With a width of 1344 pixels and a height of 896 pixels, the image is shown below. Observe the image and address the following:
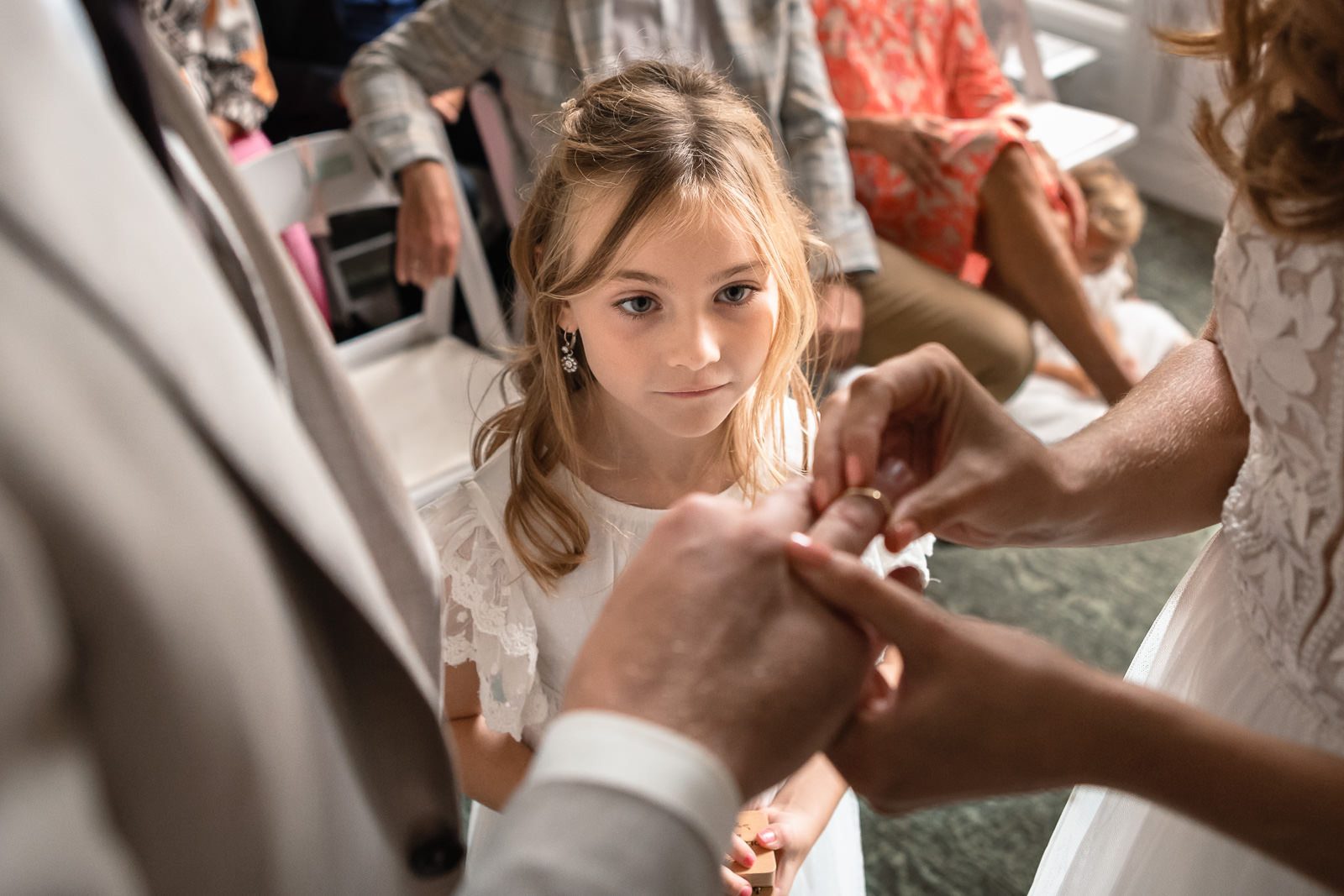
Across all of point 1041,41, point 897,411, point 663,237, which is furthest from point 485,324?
point 1041,41

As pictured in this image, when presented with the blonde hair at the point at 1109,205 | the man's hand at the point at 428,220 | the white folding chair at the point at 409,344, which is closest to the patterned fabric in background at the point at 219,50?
the white folding chair at the point at 409,344

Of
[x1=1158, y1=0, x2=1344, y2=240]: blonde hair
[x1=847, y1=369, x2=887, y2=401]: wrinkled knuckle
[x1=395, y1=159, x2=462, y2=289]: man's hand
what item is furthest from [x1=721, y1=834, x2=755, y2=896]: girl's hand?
[x1=395, y1=159, x2=462, y2=289]: man's hand

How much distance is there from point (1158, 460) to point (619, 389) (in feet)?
1.43

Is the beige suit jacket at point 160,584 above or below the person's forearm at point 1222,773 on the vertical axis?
above

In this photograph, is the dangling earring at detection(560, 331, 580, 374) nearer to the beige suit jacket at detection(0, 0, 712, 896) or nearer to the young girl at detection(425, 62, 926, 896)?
the young girl at detection(425, 62, 926, 896)

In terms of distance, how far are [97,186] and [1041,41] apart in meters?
3.31

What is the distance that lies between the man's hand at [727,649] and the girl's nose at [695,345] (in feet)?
0.85

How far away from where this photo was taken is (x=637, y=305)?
868mm

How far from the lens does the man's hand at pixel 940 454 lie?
2.12 ft

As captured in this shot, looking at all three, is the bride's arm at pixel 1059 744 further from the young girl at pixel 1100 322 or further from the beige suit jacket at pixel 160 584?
the young girl at pixel 1100 322

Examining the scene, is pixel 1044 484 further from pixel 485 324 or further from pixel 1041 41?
pixel 1041 41

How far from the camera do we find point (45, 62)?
0.35 m

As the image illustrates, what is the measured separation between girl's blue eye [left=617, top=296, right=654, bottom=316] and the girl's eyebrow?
22 mm

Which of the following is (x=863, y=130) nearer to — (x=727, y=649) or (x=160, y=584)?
(x=727, y=649)
